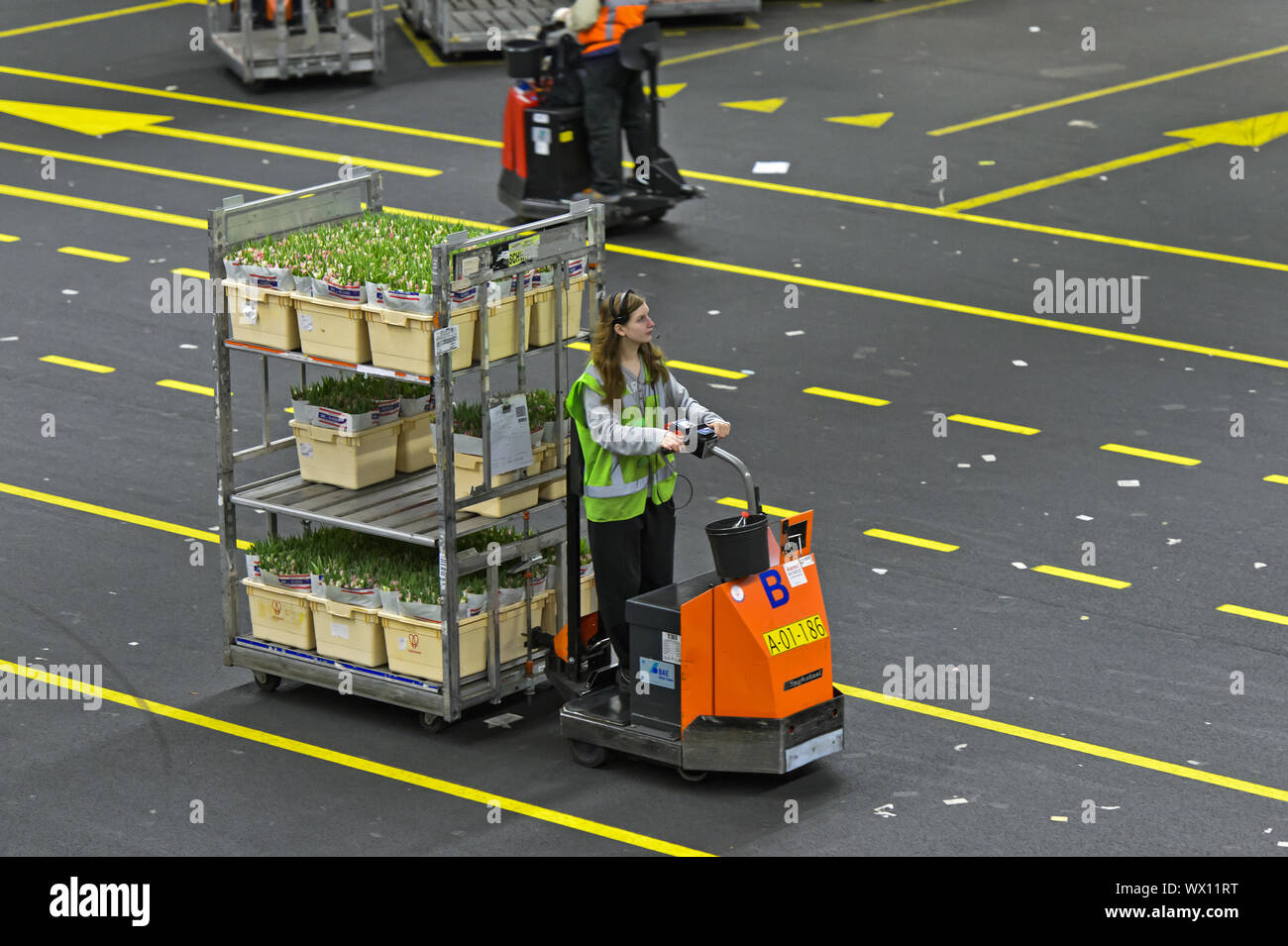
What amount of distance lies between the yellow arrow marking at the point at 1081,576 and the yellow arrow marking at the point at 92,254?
9503 millimetres

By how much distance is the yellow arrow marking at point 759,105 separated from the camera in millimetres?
22516

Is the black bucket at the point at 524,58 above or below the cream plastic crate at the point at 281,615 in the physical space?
above

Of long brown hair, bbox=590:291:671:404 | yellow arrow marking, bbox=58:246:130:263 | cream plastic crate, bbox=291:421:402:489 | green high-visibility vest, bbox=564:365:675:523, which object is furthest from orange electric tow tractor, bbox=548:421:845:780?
yellow arrow marking, bbox=58:246:130:263

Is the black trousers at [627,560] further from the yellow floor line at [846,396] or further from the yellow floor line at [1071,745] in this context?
the yellow floor line at [846,396]

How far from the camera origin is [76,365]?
49.3 feet

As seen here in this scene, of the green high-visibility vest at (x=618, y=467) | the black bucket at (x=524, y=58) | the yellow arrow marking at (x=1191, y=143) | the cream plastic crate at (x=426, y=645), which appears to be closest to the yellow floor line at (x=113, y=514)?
the cream plastic crate at (x=426, y=645)

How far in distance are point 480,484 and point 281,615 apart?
131 centimetres

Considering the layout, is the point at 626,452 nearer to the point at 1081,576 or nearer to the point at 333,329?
the point at 333,329

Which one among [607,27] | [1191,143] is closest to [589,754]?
[607,27]

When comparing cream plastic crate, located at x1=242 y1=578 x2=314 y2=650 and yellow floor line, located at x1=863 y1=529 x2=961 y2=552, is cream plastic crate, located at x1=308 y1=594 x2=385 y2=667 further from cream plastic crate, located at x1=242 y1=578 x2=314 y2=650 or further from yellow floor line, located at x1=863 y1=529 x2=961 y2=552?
yellow floor line, located at x1=863 y1=529 x2=961 y2=552

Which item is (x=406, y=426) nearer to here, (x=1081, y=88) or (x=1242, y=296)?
(x=1242, y=296)

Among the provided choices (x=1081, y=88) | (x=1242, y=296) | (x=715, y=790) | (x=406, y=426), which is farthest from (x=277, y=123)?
(x=715, y=790)

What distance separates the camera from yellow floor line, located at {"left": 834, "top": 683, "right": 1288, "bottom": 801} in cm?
908

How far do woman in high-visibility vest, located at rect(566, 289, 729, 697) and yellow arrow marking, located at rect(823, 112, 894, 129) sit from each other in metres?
13.1
